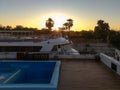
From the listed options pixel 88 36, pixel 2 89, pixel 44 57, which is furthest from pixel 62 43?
pixel 88 36

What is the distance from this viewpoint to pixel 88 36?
62250 millimetres

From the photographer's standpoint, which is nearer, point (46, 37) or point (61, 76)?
point (61, 76)

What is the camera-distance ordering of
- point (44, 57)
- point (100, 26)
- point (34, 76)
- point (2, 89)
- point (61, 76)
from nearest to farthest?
1. point (2, 89)
2. point (61, 76)
3. point (34, 76)
4. point (44, 57)
5. point (100, 26)

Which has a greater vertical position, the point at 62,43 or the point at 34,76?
the point at 62,43

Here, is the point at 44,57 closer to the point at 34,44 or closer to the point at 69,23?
the point at 34,44

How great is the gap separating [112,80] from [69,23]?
68.8 meters

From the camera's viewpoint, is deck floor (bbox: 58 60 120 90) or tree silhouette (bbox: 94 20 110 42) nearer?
deck floor (bbox: 58 60 120 90)

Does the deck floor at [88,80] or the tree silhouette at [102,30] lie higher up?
the tree silhouette at [102,30]

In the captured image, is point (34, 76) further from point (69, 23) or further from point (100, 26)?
point (69, 23)

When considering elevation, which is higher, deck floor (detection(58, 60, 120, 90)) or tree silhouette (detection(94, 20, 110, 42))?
tree silhouette (detection(94, 20, 110, 42))

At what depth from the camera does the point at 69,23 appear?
77.1 m

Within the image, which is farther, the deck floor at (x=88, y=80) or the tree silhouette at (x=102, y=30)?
the tree silhouette at (x=102, y=30)

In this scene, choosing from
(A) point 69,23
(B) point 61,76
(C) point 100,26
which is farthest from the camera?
(A) point 69,23

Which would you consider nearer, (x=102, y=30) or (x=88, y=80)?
(x=88, y=80)
